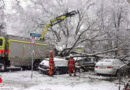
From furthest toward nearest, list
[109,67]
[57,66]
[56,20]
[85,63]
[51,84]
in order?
[56,20]
[85,63]
[57,66]
[109,67]
[51,84]

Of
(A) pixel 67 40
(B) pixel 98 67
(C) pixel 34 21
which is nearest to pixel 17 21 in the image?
(C) pixel 34 21

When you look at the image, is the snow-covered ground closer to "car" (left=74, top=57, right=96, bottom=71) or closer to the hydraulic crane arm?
"car" (left=74, top=57, right=96, bottom=71)

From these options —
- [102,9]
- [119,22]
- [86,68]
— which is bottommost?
[86,68]

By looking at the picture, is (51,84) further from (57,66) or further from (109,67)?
(109,67)

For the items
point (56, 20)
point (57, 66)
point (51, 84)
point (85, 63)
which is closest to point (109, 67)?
point (57, 66)

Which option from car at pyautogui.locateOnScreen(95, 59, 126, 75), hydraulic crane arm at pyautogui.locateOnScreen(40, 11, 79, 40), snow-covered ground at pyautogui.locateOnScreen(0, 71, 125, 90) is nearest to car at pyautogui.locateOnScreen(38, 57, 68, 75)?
snow-covered ground at pyautogui.locateOnScreen(0, 71, 125, 90)

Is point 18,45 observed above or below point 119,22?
below

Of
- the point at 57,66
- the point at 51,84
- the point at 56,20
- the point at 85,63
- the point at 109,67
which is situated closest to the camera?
the point at 51,84

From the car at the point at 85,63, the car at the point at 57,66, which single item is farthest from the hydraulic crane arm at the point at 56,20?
the car at the point at 57,66

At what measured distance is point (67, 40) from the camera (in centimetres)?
1770

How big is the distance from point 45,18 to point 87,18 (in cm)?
524

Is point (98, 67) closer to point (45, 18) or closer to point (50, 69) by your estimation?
point (50, 69)

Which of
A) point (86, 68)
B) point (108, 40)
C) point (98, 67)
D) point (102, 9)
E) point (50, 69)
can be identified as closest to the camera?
point (50, 69)

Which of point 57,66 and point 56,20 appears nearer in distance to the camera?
point 57,66
